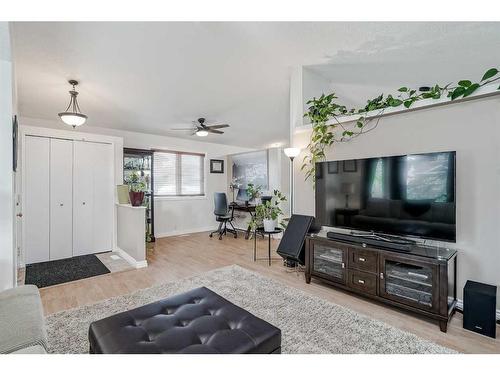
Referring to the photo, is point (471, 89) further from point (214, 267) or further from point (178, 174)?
point (178, 174)

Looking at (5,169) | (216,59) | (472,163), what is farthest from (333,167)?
(5,169)

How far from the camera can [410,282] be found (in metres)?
2.35

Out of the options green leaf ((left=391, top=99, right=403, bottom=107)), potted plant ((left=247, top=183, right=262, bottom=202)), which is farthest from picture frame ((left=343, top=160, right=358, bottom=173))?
potted plant ((left=247, top=183, right=262, bottom=202))

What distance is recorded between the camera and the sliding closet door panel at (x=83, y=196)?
14.5 feet

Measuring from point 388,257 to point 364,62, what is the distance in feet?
7.52

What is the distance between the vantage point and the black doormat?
3.32 meters

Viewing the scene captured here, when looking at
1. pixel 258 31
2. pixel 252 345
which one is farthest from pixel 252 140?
pixel 252 345

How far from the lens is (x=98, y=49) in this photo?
8.71 feet

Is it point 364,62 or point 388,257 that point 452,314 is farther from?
point 364,62

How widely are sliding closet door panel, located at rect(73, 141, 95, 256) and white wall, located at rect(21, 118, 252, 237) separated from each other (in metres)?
0.94

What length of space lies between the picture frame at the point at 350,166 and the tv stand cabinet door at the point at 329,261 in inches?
32.6

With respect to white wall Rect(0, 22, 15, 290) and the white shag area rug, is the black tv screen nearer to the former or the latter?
the white shag area rug

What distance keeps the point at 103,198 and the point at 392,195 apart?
453 cm

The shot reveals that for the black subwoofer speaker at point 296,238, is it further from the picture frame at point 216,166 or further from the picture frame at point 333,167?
the picture frame at point 216,166
